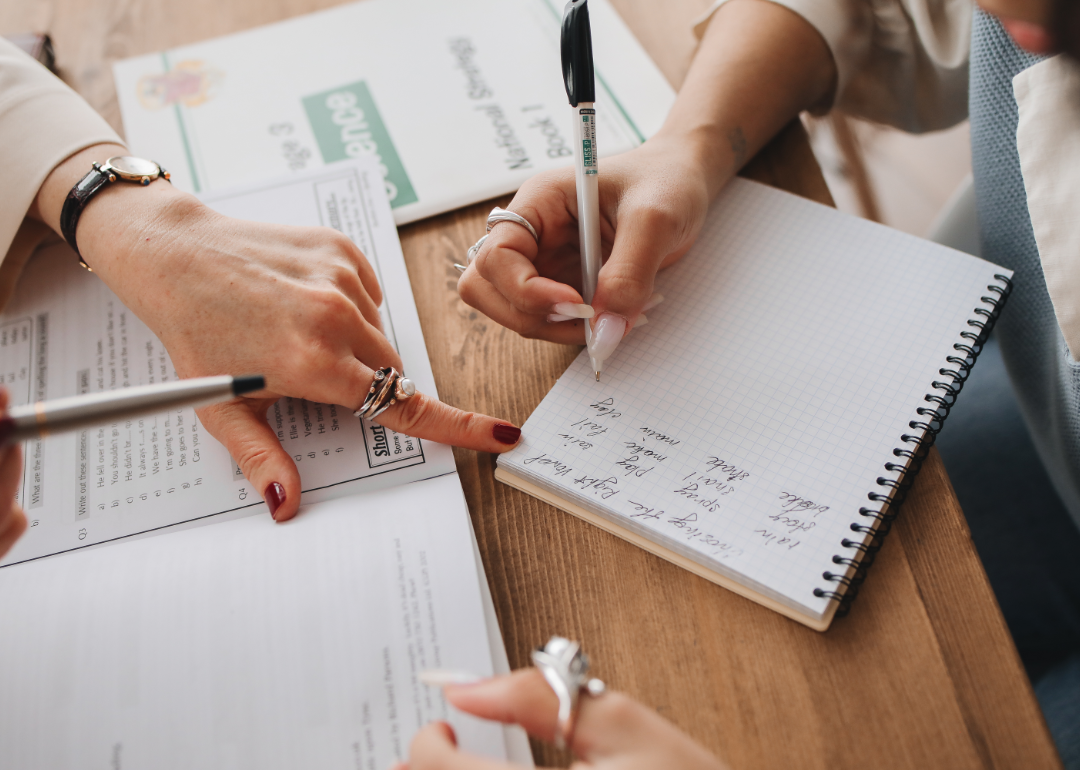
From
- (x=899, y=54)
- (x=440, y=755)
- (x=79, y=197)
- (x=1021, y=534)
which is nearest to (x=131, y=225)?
(x=79, y=197)

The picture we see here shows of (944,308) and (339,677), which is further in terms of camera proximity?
(944,308)

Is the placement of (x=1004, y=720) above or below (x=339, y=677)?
below

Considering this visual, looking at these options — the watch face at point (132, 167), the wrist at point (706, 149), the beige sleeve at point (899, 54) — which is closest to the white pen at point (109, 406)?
the watch face at point (132, 167)

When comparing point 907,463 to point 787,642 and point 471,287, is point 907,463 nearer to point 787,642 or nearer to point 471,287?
point 787,642

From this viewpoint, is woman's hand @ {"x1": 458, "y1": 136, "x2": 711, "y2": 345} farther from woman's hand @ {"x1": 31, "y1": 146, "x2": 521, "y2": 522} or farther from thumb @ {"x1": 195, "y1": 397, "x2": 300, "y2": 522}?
thumb @ {"x1": 195, "y1": 397, "x2": 300, "y2": 522}

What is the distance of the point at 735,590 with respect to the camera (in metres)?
0.48

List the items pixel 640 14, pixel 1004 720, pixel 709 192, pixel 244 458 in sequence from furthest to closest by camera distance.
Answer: pixel 640 14
pixel 709 192
pixel 244 458
pixel 1004 720

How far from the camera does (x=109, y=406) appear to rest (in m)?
0.41

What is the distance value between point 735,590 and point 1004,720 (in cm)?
18

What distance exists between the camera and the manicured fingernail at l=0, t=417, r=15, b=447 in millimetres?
381

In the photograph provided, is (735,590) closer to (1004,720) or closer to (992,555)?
(1004,720)

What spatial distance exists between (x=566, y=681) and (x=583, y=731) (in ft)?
0.10

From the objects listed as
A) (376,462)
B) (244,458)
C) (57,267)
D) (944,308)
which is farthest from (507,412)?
(57,267)

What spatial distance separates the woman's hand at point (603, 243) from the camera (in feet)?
1.86
